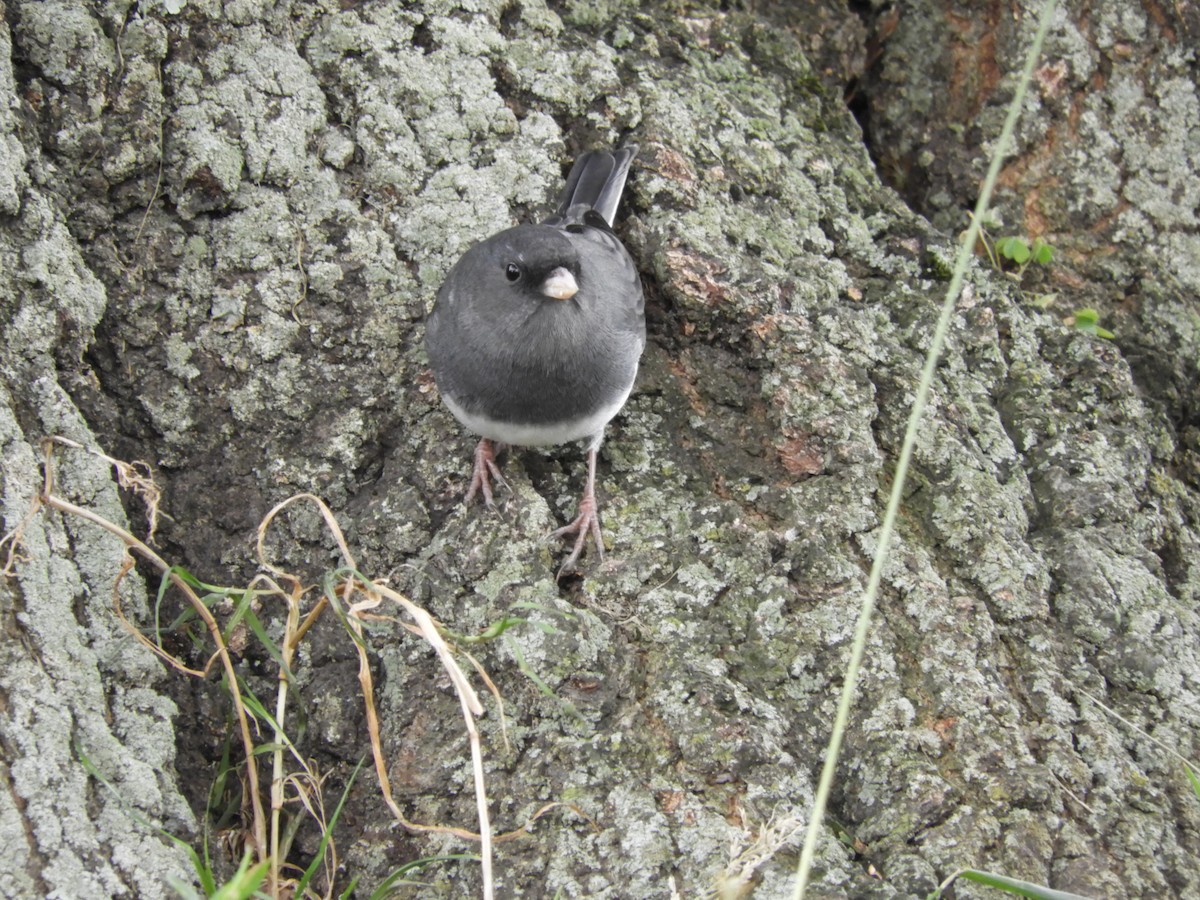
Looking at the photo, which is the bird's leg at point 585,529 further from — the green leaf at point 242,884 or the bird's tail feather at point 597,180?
the green leaf at point 242,884

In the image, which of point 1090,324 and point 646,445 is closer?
point 646,445

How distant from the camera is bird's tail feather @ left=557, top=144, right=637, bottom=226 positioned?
2.79 m

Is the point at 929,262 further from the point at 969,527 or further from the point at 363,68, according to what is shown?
the point at 363,68

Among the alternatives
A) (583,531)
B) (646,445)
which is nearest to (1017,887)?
(583,531)

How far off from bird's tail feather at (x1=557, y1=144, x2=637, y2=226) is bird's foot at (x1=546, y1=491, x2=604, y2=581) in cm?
78

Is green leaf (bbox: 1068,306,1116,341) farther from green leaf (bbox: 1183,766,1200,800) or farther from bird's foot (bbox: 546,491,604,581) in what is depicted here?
bird's foot (bbox: 546,491,604,581)

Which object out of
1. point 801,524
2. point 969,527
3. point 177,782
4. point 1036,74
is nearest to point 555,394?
point 801,524

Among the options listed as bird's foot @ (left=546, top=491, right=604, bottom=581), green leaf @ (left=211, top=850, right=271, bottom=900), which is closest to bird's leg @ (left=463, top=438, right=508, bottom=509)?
bird's foot @ (left=546, top=491, right=604, bottom=581)

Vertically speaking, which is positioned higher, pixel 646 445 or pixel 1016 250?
pixel 1016 250

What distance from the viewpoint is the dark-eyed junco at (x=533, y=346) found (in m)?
2.51

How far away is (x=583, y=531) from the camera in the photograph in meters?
2.44

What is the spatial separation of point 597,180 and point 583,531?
97cm

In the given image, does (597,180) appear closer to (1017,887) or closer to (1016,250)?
(1016,250)

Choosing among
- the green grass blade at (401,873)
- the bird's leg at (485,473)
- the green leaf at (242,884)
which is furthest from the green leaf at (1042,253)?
the green leaf at (242,884)
